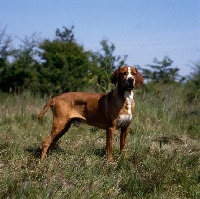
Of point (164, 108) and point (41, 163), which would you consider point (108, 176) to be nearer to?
point (41, 163)

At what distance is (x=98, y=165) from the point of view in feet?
19.6

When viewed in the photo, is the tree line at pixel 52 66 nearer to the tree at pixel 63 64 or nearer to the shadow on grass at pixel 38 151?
the tree at pixel 63 64

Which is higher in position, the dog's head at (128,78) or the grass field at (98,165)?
the dog's head at (128,78)

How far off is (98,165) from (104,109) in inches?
63.1

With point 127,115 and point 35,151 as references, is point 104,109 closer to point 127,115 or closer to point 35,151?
point 127,115

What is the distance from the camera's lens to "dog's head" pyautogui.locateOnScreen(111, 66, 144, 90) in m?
7.04

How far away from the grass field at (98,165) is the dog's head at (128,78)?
3.12 feet

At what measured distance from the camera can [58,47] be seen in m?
18.4

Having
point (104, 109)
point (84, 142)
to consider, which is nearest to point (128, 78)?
point (104, 109)

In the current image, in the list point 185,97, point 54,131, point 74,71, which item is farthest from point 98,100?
point 74,71

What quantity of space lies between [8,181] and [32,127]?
4.81m

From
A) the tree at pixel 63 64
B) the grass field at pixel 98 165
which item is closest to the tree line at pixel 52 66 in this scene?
the tree at pixel 63 64

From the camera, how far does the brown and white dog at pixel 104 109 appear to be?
7.17m

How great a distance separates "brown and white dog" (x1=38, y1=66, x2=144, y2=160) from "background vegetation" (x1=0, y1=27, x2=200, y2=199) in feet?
0.98
